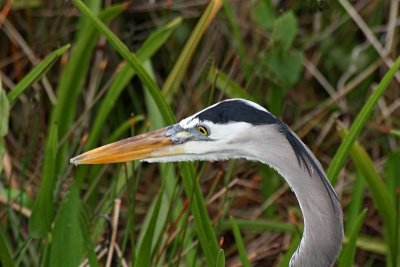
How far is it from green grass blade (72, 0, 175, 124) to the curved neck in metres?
0.34

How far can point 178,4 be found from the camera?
131 inches

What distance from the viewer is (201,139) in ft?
5.41

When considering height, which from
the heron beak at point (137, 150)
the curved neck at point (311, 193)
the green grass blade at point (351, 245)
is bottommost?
the green grass blade at point (351, 245)

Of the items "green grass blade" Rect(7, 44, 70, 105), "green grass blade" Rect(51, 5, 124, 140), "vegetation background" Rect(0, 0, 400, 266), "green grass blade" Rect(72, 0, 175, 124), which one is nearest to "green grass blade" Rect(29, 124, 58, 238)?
"vegetation background" Rect(0, 0, 400, 266)

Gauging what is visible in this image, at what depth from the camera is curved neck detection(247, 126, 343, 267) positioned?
1.59 meters

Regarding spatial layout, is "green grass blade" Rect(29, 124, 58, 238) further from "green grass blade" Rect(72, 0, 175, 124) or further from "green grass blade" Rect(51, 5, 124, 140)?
"green grass blade" Rect(51, 5, 124, 140)

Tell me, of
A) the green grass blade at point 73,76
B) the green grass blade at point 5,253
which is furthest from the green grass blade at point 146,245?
the green grass blade at point 73,76

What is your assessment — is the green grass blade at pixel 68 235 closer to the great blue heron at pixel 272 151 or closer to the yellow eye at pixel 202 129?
the great blue heron at pixel 272 151

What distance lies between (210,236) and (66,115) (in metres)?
0.72

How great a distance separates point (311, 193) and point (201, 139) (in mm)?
213

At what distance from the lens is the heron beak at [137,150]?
1.69 meters

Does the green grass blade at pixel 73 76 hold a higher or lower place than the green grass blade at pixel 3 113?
higher

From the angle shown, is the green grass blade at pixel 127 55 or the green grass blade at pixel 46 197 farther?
the green grass blade at pixel 46 197

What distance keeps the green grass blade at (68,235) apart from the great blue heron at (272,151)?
0.28m
